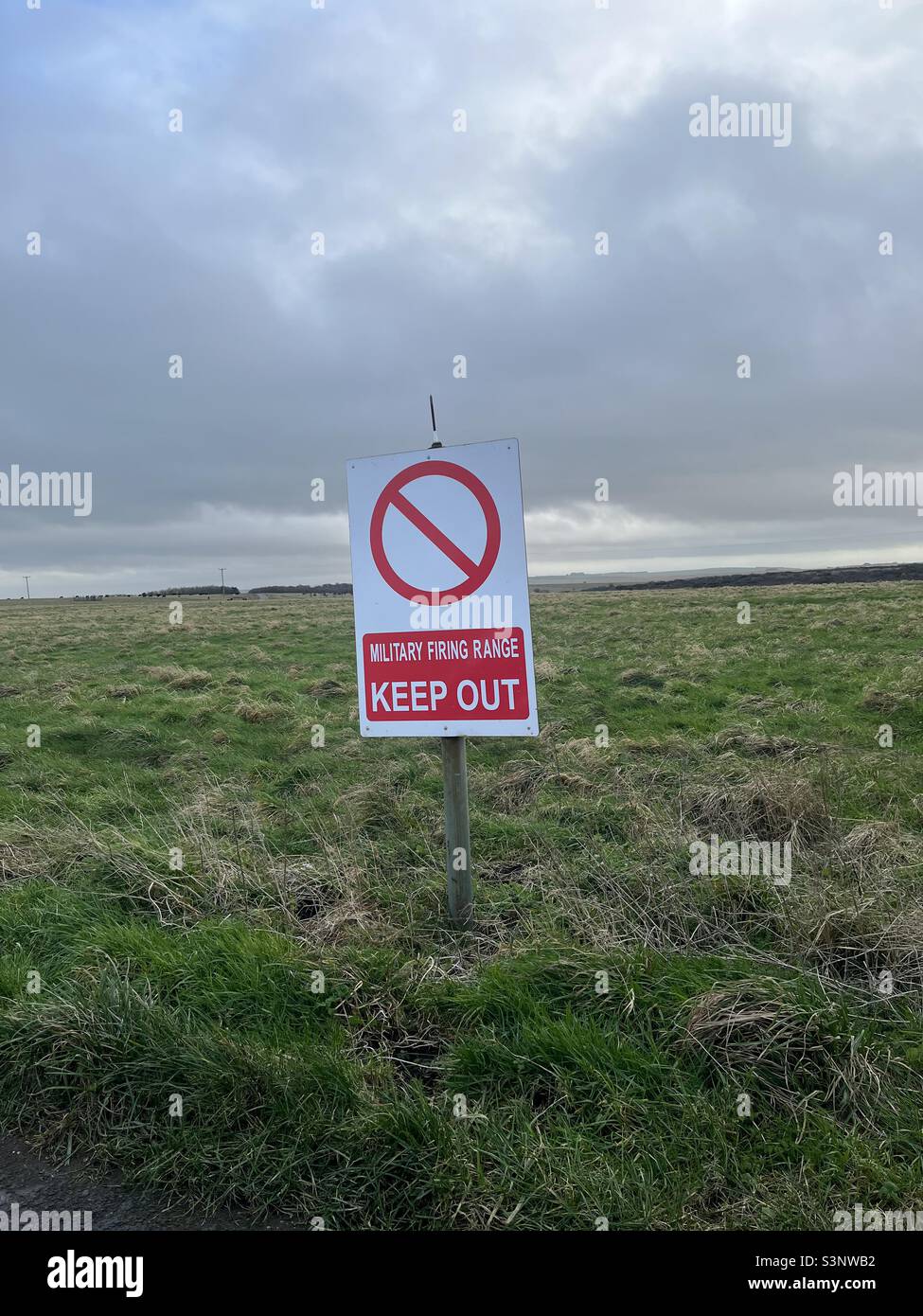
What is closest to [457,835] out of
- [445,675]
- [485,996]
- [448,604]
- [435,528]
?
[445,675]

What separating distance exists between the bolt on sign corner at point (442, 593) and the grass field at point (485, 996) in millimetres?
1223

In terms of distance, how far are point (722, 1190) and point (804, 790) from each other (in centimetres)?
392

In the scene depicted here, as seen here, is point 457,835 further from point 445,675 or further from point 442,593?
point 442,593

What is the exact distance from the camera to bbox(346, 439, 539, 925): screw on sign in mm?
4281

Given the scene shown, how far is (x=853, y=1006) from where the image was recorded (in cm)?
340

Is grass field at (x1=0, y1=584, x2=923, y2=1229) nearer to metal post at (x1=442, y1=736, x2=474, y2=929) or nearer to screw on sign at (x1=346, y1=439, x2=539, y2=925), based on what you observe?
metal post at (x1=442, y1=736, x2=474, y2=929)

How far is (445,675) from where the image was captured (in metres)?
4.44

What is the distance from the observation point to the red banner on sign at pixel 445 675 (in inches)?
169

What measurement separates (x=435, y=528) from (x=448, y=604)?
0.45 m

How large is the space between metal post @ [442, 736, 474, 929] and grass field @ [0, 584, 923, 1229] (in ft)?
0.49

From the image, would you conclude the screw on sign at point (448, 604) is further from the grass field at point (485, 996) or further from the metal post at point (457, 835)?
the grass field at point (485, 996)

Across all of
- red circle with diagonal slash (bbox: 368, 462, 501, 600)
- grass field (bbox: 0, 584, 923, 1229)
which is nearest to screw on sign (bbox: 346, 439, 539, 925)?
red circle with diagonal slash (bbox: 368, 462, 501, 600)
